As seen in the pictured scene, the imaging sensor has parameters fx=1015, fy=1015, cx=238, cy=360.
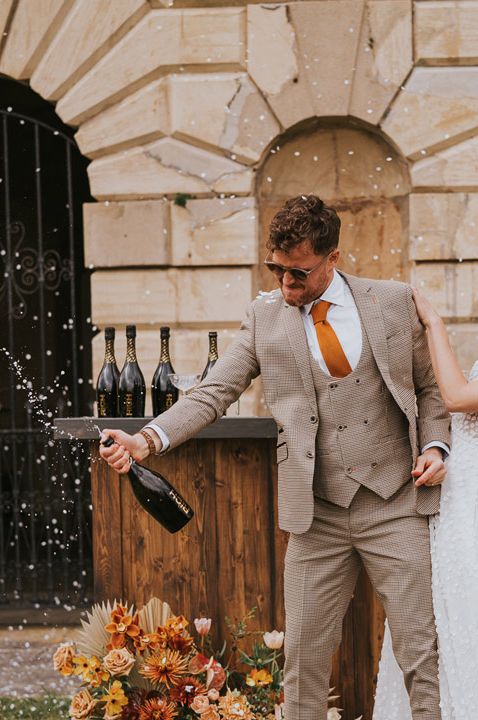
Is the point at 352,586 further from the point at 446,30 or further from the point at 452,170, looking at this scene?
the point at 446,30

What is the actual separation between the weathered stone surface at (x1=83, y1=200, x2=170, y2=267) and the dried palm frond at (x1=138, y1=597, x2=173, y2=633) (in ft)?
9.66

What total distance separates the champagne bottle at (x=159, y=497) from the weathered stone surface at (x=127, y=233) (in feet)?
10.6

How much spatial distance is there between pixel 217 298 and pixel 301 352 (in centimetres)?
323

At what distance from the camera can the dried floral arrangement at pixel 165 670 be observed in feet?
12.8

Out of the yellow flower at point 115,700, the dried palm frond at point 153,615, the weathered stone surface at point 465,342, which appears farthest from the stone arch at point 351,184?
the yellow flower at point 115,700

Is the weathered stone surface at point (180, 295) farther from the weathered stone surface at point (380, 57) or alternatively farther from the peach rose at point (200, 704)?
the peach rose at point (200, 704)

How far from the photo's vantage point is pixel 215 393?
3436 mm

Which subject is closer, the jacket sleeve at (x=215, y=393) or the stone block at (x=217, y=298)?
the jacket sleeve at (x=215, y=393)

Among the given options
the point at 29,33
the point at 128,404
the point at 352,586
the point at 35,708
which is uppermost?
the point at 29,33

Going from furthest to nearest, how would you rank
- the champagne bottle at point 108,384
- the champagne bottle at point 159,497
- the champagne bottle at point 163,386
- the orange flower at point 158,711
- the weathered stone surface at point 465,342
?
1. the weathered stone surface at point 465,342
2. the champagne bottle at point 163,386
3. the champagne bottle at point 108,384
4. the orange flower at point 158,711
5. the champagne bottle at point 159,497

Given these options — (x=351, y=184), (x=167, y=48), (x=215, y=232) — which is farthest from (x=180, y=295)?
(x=167, y=48)

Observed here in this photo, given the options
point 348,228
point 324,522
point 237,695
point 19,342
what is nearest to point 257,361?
point 324,522

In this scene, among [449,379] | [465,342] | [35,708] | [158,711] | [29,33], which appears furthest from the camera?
[29,33]

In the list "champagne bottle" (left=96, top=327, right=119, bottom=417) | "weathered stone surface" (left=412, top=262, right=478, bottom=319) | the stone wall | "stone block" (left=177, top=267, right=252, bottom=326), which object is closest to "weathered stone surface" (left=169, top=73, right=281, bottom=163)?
the stone wall
